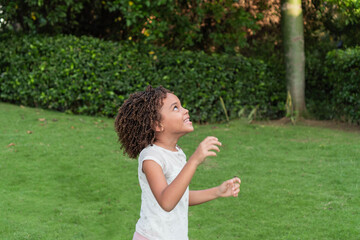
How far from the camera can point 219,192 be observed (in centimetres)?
268

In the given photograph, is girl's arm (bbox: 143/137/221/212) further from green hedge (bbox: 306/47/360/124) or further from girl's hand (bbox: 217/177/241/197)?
green hedge (bbox: 306/47/360/124)

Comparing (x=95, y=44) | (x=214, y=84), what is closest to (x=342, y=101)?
(x=214, y=84)

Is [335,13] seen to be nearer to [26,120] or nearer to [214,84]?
[214,84]

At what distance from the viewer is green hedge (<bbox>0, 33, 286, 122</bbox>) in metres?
9.88

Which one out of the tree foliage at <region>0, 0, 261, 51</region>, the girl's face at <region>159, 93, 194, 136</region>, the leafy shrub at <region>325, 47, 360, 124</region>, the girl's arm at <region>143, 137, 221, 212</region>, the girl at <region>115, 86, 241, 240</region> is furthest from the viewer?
the tree foliage at <region>0, 0, 261, 51</region>

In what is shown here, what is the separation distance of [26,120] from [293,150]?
16.3 feet

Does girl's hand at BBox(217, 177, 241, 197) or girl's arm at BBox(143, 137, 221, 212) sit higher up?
girl's arm at BBox(143, 137, 221, 212)

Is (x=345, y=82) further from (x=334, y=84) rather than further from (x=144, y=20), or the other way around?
(x=144, y=20)

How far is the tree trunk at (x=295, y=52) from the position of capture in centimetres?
1035

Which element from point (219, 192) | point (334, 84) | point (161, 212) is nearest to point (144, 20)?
point (334, 84)

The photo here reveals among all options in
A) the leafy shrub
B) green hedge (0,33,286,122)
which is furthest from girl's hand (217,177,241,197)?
the leafy shrub

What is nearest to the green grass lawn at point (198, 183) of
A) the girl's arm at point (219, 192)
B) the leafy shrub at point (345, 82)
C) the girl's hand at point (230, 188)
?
the leafy shrub at point (345, 82)

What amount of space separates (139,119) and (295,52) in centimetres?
835

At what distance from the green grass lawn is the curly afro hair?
2254mm
